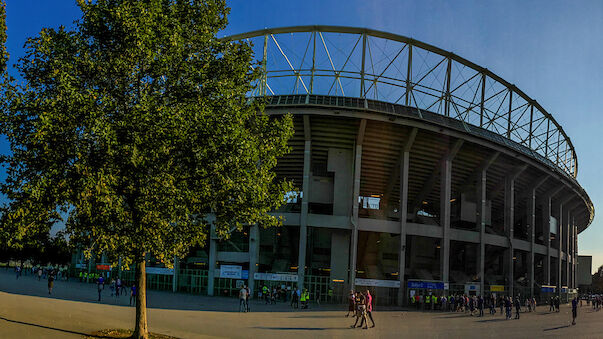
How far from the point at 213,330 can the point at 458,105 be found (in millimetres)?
35570

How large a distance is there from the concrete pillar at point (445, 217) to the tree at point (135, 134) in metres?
29.7

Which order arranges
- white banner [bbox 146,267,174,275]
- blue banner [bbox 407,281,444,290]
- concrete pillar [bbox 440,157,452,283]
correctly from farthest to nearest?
1. white banner [bbox 146,267,174,275]
2. concrete pillar [bbox 440,157,452,283]
3. blue banner [bbox 407,281,444,290]

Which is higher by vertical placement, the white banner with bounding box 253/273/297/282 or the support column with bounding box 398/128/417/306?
the support column with bounding box 398/128/417/306

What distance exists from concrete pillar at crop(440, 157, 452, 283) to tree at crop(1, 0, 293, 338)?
29.7m

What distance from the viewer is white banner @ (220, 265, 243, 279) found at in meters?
38.6

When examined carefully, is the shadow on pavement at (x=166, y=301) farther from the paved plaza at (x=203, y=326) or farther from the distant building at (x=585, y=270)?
the distant building at (x=585, y=270)

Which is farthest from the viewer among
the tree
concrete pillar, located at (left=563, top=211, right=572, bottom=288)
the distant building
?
Answer: the distant building

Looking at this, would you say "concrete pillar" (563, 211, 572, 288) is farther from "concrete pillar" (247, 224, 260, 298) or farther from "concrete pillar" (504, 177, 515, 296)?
"concrete pillar" (247, 224, 260, 298)

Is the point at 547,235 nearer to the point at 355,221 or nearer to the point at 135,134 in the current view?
the point at 355,221

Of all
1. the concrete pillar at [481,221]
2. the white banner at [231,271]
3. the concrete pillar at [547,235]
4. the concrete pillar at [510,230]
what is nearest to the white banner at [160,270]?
the white banner at [231,271]

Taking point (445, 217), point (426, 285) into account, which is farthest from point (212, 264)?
point (445, 217)

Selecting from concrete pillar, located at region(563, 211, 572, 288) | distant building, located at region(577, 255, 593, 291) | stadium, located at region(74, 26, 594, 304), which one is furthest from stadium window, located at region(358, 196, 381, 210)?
distant building, located at region(577, 255, 593, 291)

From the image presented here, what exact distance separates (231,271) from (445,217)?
1815 centimetres

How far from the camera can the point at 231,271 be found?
38.8 m
